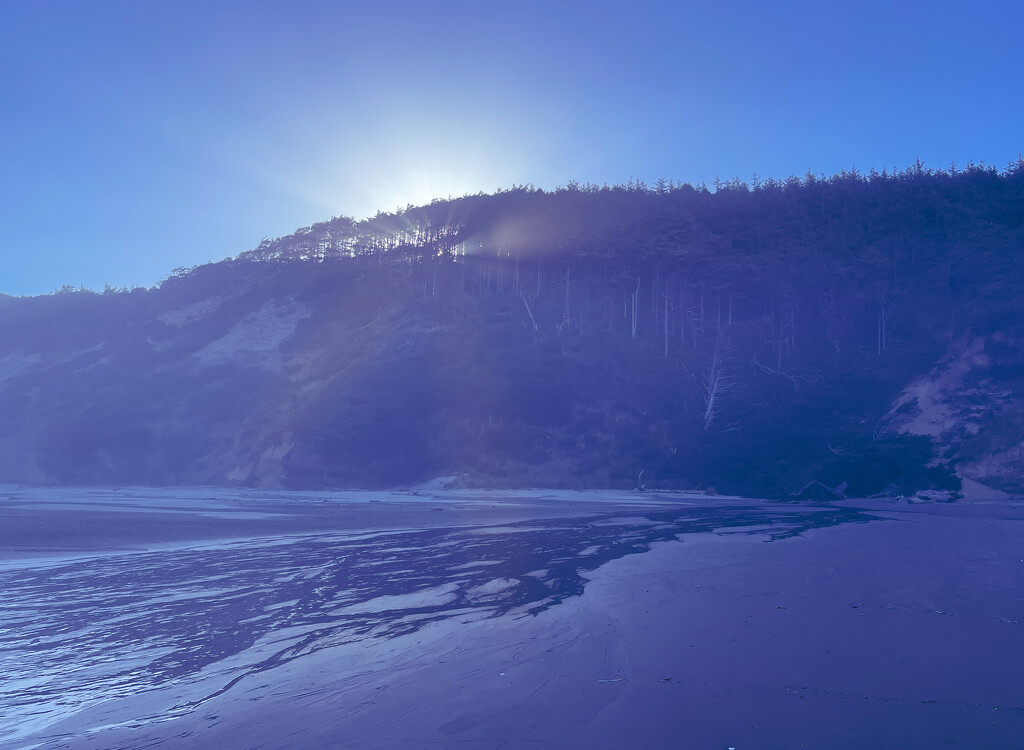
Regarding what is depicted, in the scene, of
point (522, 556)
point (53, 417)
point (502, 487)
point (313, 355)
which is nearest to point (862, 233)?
point (502, 487)

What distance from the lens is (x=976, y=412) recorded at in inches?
1515

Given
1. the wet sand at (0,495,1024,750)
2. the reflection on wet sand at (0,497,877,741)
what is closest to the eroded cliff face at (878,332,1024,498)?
the reflection on wet sand at (0,497,877,741)

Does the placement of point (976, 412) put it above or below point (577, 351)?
below

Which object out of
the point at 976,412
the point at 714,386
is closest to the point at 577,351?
the point at 714,386

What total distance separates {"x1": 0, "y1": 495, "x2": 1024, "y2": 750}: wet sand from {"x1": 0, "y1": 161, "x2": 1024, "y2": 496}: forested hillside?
86.7 feet

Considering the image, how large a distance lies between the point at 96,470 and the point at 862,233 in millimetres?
59376

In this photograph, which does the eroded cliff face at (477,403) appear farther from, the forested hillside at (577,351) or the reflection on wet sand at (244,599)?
the reflection on wet sand at (244,599)

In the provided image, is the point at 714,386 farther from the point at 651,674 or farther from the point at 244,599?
the point at 651,674

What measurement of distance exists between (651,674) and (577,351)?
44.4 m

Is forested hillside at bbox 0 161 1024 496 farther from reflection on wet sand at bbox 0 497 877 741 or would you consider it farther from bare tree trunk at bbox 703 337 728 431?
reflection on wet sand at bbox 0 497 877 741

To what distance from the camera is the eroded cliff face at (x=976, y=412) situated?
111 ft

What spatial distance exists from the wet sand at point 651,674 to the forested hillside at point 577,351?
86.7 feet

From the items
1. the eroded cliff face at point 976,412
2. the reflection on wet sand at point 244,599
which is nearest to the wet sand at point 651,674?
the reflection on wet sand at point 244,599

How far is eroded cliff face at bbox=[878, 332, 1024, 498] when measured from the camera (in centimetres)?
3391
